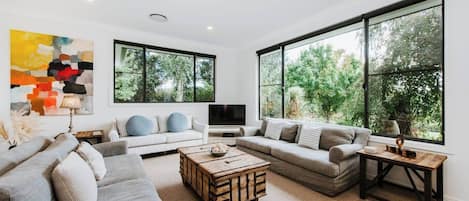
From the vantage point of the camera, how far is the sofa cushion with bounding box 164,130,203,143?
4086mm

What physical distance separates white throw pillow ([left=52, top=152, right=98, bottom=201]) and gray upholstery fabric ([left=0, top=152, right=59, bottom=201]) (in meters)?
0.04

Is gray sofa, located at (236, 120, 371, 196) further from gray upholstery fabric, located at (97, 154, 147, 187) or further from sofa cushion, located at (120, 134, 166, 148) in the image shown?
sofa cushion, located at (120, 134, 166, 148)

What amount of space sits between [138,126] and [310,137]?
10.6ft

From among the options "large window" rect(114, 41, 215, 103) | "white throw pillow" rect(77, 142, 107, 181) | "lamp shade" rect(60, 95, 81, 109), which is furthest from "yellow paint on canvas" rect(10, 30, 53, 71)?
"white throw pillow" rect(77, 142, 107, 181)

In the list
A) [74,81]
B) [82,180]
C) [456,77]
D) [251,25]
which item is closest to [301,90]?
[251,25]

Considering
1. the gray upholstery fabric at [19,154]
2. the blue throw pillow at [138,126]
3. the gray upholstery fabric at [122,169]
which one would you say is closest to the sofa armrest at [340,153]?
the gray upholstery fabric at [122,169]

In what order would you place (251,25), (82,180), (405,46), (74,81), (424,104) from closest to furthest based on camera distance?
(82,180), (424,104), (405,46), (74,81), (251,25)

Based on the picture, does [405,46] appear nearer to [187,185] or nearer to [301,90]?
[301,90]

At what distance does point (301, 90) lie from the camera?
4102mm

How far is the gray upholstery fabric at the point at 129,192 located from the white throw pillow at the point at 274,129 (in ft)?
8.42

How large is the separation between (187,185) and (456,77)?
3413mm

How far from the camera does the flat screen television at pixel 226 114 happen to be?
5.20 m

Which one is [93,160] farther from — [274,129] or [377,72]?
[377,72]

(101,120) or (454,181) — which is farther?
(101,120)
